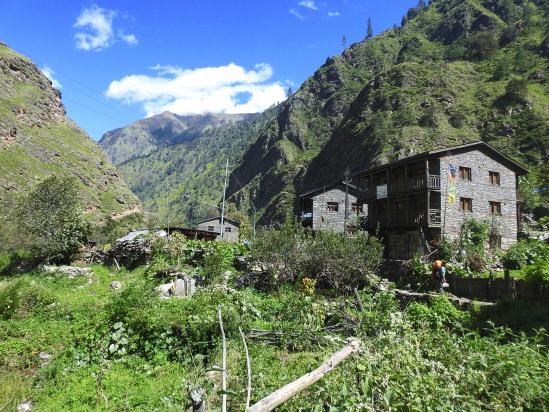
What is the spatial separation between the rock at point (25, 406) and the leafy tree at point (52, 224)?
21.8 m

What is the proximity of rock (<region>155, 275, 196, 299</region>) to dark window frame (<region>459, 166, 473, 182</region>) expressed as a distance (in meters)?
26.6

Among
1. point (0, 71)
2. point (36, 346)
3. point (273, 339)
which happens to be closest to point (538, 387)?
point (273, 339)

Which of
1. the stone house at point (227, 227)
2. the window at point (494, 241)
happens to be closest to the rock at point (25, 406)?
the window at point (494, 241)

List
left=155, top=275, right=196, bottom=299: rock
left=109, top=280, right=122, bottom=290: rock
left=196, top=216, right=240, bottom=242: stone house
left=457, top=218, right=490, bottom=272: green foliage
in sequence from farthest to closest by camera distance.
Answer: left=196, top=216, right=240, bottom=242: stone house, left=457, top=218, right=490, bottom=272: green foliage, left=109, top=280, right=122, bottom=290: rock, left=155, top=275, right=196, bottom=299: rock

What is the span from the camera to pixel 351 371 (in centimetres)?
663

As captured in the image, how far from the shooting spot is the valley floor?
19.7 ft

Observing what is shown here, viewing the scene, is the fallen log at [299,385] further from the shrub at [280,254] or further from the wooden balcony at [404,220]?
the wooden balcony at [404,220]

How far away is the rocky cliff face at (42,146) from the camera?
8475 cm

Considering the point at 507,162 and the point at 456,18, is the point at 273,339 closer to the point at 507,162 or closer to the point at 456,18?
the point at 507,162

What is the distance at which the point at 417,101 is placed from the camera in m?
95.4

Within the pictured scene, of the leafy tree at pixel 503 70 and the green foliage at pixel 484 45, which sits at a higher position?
the green foliage at pixel 484 45

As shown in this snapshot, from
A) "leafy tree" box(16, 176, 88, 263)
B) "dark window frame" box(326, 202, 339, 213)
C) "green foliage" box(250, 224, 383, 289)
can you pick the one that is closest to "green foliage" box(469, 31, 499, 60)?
"dark window frame" box(326, 202, 339, 213)

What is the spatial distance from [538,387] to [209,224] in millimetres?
73691

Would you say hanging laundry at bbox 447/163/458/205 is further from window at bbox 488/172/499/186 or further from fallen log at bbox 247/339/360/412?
fallen log at bbox 247/339/360/412
